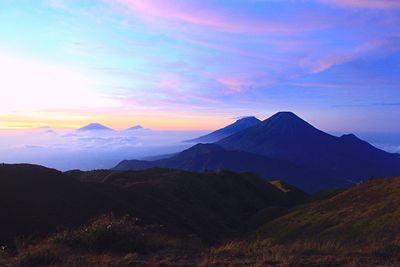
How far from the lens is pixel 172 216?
49.7 meters

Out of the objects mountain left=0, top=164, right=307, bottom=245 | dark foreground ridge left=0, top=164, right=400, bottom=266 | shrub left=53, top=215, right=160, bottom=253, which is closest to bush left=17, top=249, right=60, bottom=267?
dark foreground ridge left=0, top=164, right=400, bottom=266

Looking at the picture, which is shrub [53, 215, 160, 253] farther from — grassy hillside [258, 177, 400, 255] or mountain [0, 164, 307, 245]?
grassy hillside [258, 177, 400, 255]

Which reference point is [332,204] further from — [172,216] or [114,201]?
[114,201]

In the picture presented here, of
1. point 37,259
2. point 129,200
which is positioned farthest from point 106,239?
point 129,200

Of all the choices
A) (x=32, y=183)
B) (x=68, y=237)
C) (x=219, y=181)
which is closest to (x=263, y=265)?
(x=68, y=237)

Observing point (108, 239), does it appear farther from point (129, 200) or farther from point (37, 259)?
point (129, 200)

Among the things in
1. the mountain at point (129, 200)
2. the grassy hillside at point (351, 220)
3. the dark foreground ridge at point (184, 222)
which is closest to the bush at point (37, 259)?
the dark foreground ridge at point (184, 222)

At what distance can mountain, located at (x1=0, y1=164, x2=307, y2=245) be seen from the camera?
113 ft

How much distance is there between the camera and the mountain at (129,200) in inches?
1351

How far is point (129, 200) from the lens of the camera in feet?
164

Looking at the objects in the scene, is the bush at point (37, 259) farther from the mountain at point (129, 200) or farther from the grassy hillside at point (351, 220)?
the grassy hillside at point (351, 220)

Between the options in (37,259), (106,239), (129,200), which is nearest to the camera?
(37,259)

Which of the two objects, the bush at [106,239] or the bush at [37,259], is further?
the bush at [106,239]

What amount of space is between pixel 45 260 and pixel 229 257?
15.9ft
